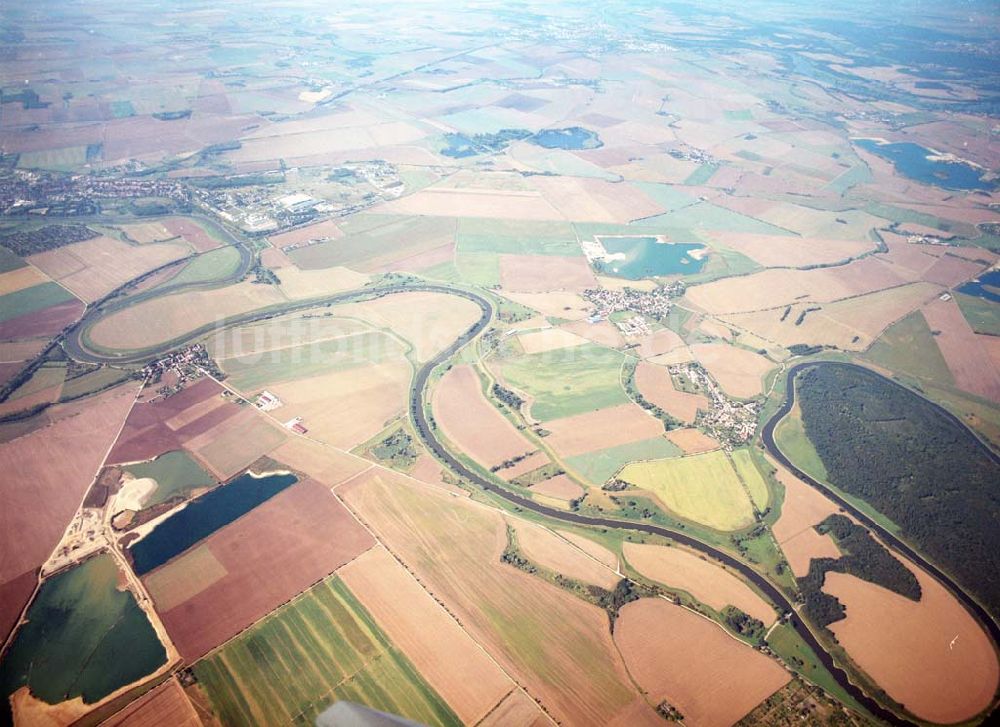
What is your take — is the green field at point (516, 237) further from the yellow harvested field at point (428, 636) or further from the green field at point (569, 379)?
the yellow harvested field at point (428, 636)

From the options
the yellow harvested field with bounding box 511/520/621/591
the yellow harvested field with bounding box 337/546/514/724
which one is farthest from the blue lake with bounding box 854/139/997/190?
the yellow harvested field with bounding box 337/546/514/724

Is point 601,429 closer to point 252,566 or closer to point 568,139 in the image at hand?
point 252,566

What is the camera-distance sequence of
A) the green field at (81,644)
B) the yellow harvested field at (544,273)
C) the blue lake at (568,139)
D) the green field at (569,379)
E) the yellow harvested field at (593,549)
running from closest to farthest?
the green field at (81,644), the yellow harvested field at (593,549), the green field at (569,379), the yellow harvested field at (544,273), the blue lake at (568,139)

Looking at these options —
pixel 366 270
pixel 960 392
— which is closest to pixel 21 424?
pixel 366 270

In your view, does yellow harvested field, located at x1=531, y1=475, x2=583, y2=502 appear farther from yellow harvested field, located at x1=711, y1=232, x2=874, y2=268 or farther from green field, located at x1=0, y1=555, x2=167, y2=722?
yellow harvested field, located at x1=711, y1=232, x2=874, y2=268

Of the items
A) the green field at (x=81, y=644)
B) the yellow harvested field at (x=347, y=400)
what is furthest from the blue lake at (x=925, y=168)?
the green field at (x=81, y=644)

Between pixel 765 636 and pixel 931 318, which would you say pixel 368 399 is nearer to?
pixel 765 636
